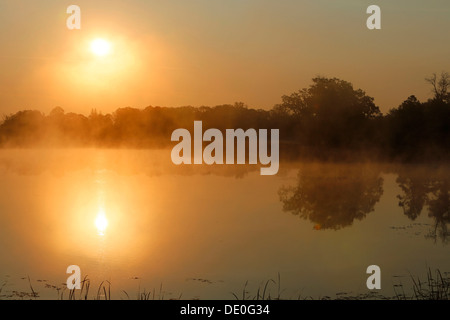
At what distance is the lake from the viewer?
1105 cm

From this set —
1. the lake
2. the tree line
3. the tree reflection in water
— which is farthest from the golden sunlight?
the tree line

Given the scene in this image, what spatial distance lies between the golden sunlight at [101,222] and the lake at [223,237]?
0.27 feet

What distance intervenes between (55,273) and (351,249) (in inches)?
329

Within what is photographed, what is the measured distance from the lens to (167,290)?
422 inches

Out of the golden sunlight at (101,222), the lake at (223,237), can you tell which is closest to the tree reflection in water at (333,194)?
the lake at (223,237)

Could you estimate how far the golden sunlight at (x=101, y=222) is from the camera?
1850 cm

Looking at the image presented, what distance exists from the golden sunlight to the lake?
82mm

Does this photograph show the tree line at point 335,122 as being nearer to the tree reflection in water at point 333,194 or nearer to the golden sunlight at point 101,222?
the tree reflection in water at point 333,194

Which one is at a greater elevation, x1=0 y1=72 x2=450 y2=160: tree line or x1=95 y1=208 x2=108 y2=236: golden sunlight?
x1=0 y1=72 x2=450 y2=160: tree line

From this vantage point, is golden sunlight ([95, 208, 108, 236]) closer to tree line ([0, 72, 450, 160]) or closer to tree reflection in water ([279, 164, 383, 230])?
tree reflection in water ([279, 164, 383, 230])
